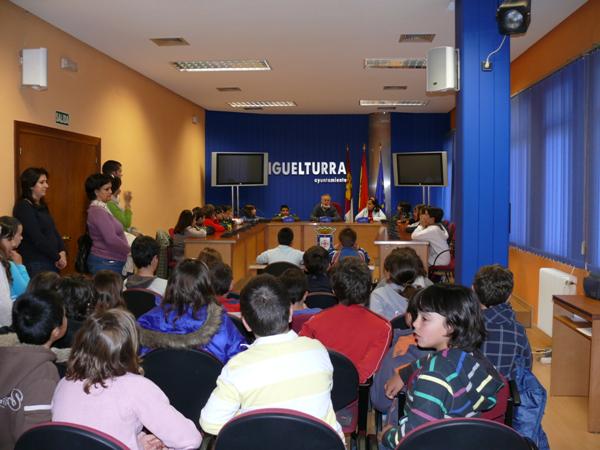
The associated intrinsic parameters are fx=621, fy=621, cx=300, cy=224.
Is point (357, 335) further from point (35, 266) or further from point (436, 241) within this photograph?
point (436, 241)

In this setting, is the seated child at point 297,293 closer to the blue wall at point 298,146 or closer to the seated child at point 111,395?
the seated child at point 111,395

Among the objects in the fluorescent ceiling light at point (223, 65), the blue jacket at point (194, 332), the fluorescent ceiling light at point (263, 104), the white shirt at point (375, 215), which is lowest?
the blue jacket at point (194, 332)

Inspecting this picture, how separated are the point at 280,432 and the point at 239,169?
1130cm

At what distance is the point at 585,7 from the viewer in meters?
5.61

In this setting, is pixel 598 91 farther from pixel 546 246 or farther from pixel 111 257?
pixel 111 257

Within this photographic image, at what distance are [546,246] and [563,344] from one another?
7.89ft

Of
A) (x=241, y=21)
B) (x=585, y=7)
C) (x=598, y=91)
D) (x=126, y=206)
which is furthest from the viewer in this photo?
(x=126, y=206)

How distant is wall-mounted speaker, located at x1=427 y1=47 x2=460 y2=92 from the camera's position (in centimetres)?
519

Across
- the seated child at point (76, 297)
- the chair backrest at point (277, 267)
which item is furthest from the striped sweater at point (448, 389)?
the chair backrest at point (277, 267)

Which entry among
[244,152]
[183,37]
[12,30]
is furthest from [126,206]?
[244,152]

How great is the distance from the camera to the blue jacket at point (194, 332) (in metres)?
2.60

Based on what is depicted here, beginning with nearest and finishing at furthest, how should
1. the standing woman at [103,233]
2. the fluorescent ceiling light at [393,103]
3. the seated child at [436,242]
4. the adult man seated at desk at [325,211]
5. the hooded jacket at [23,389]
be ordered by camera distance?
1. the hooded jacket at [23,389]
2. the standing woman at [103,233]
3. the seated child at [436,242]
4. the adult man seated at desk at [325,211]
5. the fluorescent ceiling light at [393,103]

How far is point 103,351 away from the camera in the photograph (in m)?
1.93

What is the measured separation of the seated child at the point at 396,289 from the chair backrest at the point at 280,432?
2175mm
